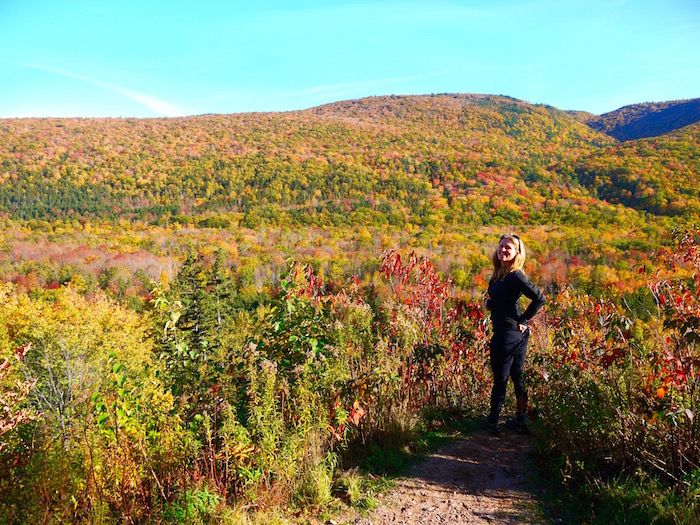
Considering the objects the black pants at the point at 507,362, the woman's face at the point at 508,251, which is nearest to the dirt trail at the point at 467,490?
the black pants at the point at 507,362

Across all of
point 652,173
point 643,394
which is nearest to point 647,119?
point 652,173

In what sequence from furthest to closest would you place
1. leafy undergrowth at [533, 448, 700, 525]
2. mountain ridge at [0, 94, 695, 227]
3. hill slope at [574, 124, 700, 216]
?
mountain ridge at [0, 94, 695, 227]
hill slope at [574, 124, 700, 216]
leafy undergrowth at [533, 448, 700, 525]

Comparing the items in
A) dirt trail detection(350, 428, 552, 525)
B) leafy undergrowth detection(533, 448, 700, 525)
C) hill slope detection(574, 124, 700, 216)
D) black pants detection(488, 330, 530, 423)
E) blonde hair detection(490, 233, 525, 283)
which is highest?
hill slope detection(574, 124, 700, 216)

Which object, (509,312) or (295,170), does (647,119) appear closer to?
(295,170)

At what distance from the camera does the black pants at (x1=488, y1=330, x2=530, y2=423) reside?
3428mm

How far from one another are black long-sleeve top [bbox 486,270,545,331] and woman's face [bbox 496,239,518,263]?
5.0 inches

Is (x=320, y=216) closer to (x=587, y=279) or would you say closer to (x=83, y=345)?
(x=587, y=279)

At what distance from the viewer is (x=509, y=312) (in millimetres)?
3406

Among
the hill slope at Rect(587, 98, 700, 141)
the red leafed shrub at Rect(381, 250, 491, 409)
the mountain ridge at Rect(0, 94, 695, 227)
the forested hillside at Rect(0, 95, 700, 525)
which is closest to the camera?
the forested hillside at Rect(0, 95, 700, 525)

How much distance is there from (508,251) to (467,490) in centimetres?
186

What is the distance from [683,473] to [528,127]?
184 metres

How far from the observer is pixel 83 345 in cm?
2183

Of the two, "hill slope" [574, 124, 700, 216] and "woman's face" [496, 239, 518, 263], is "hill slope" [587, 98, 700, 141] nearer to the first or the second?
"hill slope" [574, 124, 700, 216]

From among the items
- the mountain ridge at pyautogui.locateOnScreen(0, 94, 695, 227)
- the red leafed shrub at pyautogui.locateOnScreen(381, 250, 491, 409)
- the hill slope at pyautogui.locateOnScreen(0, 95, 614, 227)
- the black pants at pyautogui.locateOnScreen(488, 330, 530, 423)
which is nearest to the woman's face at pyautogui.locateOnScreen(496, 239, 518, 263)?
the black pants at pyautogui.locateOnScreen(488, 330, 530, 423)
